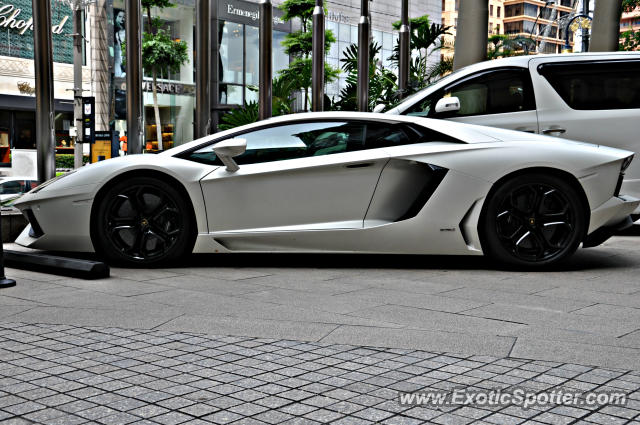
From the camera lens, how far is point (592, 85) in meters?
8.01

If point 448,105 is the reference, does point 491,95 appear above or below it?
above

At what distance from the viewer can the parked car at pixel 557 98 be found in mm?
7891

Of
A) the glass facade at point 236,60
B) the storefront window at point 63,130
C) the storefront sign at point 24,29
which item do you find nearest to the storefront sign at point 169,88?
the glass facade at point 236,60

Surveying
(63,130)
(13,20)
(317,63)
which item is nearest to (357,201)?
(317,63)

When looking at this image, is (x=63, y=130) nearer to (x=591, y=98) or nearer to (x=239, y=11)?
(x=239, y=11)

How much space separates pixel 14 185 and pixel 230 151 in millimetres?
12139

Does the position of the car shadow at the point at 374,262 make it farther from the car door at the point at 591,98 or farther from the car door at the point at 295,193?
the car door at the point at 591,98

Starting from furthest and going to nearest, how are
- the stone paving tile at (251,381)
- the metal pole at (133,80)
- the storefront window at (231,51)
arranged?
the storefront window at (231,51) < the metal pole at (133,80) < the stone paving tile at (251,381)

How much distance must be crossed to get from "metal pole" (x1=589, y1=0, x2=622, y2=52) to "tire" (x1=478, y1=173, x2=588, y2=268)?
974cm

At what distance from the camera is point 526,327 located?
4.13 metres

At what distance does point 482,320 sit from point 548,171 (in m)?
2.20

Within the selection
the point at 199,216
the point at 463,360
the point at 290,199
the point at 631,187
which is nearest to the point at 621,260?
the point at 631,187

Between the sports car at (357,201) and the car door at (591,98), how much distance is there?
5.49 feet

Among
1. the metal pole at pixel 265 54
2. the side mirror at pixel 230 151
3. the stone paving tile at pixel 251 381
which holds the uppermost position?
the metal pole at pixel 265 54
